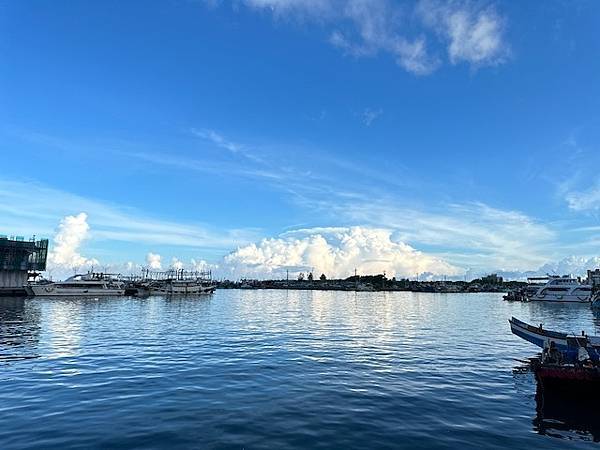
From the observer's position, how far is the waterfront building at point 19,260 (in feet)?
438

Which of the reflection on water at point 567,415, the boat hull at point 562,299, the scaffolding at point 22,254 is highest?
the scaffolding at point 22,254

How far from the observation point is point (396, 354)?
123 feet

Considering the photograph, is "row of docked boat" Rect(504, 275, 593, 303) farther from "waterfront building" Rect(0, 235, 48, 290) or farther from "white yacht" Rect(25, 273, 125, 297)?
"waterfront building" Rect(0, 235, 48, 290)

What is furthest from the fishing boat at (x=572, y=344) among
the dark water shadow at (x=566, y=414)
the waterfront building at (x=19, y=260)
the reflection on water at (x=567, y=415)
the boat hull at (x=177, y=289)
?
the boat hull at (x=177, y=289)

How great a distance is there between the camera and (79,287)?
15012 cm

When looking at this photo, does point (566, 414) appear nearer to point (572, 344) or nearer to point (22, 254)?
point (572, 344)

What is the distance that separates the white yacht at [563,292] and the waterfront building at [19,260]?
173625 millimetres

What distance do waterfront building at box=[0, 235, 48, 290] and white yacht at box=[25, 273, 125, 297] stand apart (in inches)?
183

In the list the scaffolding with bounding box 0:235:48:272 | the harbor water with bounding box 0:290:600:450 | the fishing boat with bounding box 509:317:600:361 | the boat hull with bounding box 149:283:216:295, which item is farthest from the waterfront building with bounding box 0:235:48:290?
the fishing boat with bounding box 509:317:600:361

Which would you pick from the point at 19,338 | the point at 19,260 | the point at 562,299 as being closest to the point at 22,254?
the point at 19,260

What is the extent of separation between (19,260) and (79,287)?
69.7 ft

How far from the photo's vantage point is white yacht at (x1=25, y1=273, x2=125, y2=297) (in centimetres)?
13875

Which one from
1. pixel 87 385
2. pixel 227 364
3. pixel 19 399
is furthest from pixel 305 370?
pixel 19 399

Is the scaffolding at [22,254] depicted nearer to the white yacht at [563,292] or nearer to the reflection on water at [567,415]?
the reflection on water at [567,415]
